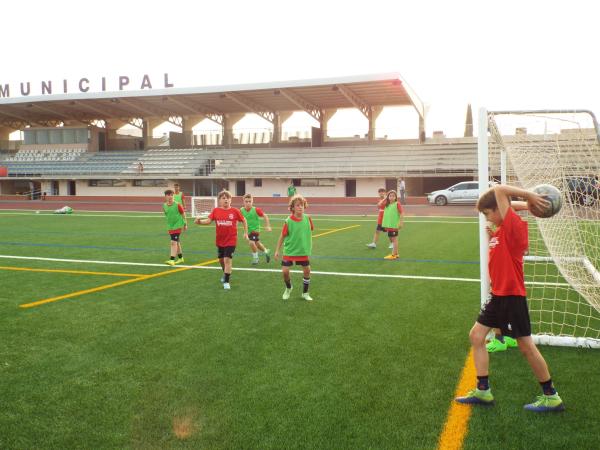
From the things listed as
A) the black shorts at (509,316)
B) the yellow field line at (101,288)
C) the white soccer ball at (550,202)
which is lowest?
the yellow field line at (101,288)

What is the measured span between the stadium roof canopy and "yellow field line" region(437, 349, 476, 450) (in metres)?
35.2

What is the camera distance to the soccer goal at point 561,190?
547 centimetres

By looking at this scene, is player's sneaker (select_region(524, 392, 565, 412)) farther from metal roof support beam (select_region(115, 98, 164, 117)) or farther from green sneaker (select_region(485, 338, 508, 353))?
metal roof support beam (select_region(115, 98, 164, 117))

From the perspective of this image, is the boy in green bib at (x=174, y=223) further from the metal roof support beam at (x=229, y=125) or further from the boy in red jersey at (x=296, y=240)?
the metal roof support beam at (x=229, y=125)

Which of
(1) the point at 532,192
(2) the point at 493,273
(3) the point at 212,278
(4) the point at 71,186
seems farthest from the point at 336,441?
(4) the point at 71,186

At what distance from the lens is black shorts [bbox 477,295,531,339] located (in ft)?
12.6

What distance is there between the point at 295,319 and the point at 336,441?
315 cm

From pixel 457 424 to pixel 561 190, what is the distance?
4.10m

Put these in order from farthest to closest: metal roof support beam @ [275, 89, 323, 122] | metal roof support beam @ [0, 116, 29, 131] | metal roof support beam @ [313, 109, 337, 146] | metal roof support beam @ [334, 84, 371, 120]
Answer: metal roof support beam @ [0, 116, 29, 131]
metal roof support beam @ [313, 109, 337, 146]
metal roof support beam @ [275, 89, 323, 122]
metal roof support beam @ [334, 84, 371, 120]

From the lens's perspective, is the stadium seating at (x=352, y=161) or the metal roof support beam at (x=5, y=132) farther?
the metal roof support beam at (x=5, y=132)

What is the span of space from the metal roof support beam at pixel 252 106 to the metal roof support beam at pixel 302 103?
3.96 meters

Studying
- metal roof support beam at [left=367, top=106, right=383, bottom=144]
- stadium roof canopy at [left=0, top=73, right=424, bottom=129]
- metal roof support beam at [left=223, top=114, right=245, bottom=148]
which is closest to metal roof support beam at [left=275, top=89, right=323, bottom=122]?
stadium roof canopy at [left=0, top=73, right=424, bottom=129]

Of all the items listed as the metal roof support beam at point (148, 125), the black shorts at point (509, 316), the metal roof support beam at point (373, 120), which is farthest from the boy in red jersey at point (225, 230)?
the metal roof support beam at point (148, 125)

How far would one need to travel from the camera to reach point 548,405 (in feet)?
12.6
